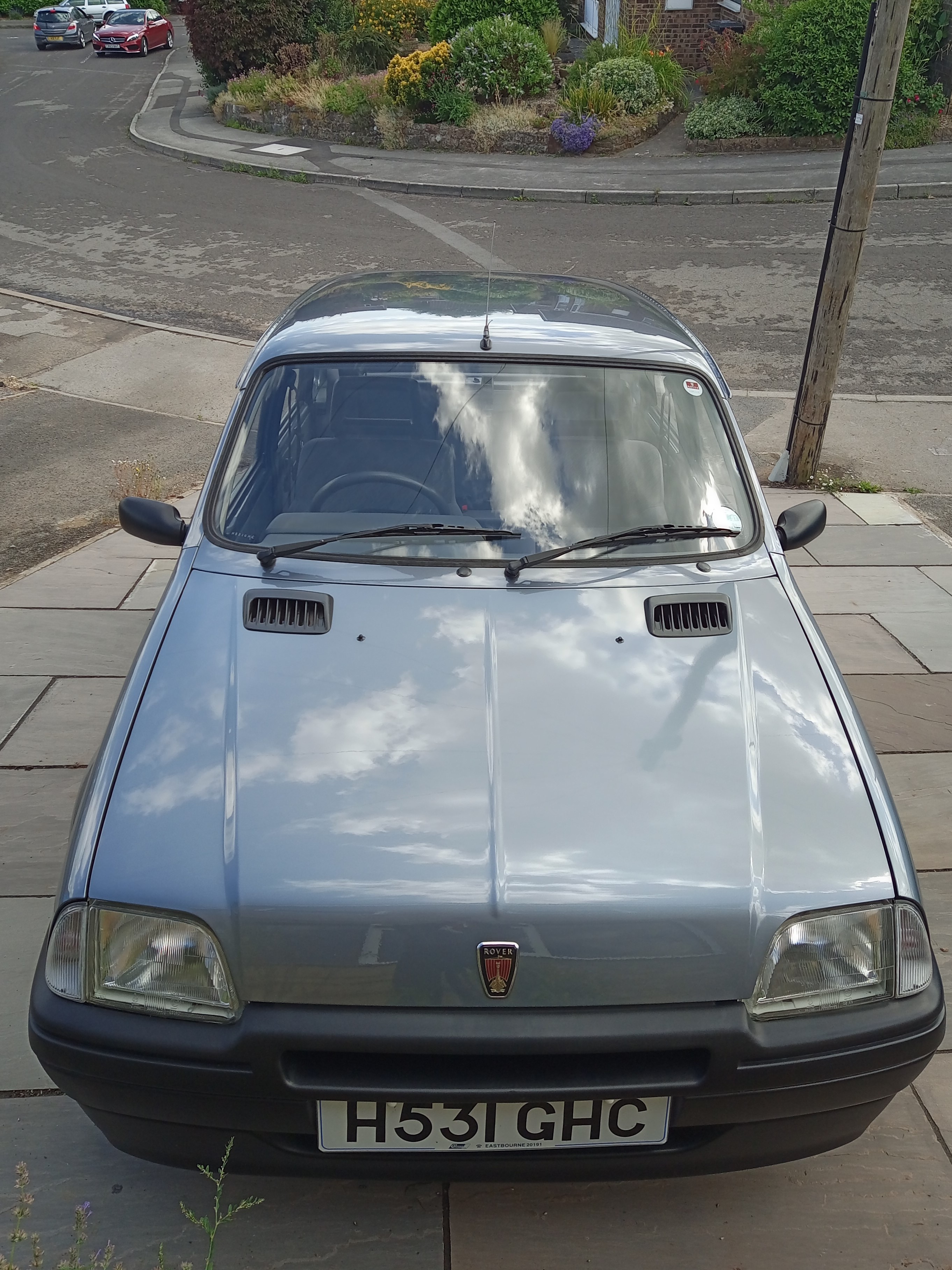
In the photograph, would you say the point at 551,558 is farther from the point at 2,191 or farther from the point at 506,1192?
the point at 2,191

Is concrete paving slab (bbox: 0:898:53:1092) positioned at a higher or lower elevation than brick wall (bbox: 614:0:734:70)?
lower

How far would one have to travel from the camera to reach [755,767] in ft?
8.38

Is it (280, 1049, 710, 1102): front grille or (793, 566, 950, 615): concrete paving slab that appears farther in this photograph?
(793, 566, 950, 615): concrete paving slab

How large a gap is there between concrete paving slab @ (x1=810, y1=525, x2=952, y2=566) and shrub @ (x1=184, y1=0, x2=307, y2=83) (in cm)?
2186

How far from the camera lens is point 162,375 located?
9.83 m

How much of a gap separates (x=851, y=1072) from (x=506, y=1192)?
92 cm

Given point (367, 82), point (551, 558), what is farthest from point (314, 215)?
point (551, 558)

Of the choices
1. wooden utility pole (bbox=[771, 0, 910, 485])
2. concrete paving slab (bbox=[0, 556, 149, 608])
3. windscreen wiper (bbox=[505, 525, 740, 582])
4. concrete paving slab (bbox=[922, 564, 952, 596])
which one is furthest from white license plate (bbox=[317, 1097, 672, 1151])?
wooden utility pole (bbox=[771, 0, 910, 485])

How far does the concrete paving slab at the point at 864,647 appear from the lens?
5.25 m

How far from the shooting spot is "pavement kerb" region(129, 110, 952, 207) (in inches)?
599

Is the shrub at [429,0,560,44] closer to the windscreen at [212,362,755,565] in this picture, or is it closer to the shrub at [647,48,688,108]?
the shrub at [647,48,688,108]

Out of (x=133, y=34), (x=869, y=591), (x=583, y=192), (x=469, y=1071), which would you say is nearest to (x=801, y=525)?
(x=469, y=1071)

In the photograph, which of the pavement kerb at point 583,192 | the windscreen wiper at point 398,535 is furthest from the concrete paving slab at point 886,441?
the pavement kerb at point 583,192

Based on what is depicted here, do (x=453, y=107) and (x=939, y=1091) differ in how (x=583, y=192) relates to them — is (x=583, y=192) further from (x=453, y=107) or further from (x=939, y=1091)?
(x=939, y=1091)
